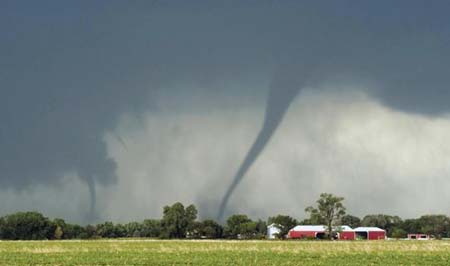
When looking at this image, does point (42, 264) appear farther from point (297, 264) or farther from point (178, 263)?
point (297, 264)

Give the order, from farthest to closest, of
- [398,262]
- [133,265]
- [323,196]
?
[323,196]
[398,262]
[133,265]

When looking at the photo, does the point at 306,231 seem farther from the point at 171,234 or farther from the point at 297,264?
the point at 297,264

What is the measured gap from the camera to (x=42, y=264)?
39000 mm

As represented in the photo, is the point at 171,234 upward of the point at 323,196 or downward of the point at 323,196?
downward

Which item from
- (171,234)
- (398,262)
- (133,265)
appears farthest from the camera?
(171,234)

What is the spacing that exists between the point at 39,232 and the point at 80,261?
518 ft

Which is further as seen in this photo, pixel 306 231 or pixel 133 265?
pixel 306 231

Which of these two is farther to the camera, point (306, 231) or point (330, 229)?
point (306, 231)

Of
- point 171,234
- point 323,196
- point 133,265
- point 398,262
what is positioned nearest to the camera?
point 133,265

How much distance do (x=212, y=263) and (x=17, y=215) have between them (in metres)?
175

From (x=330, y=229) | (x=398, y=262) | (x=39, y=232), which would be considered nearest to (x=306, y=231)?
(x=330, y=229)

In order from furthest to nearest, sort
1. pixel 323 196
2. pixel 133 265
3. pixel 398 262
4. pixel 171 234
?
pixel 171 234
pixel 323 196
pixel 398 262
pixel 133 265

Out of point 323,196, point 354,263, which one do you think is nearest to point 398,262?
point 354,263

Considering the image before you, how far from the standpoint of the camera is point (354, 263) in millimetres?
39406
